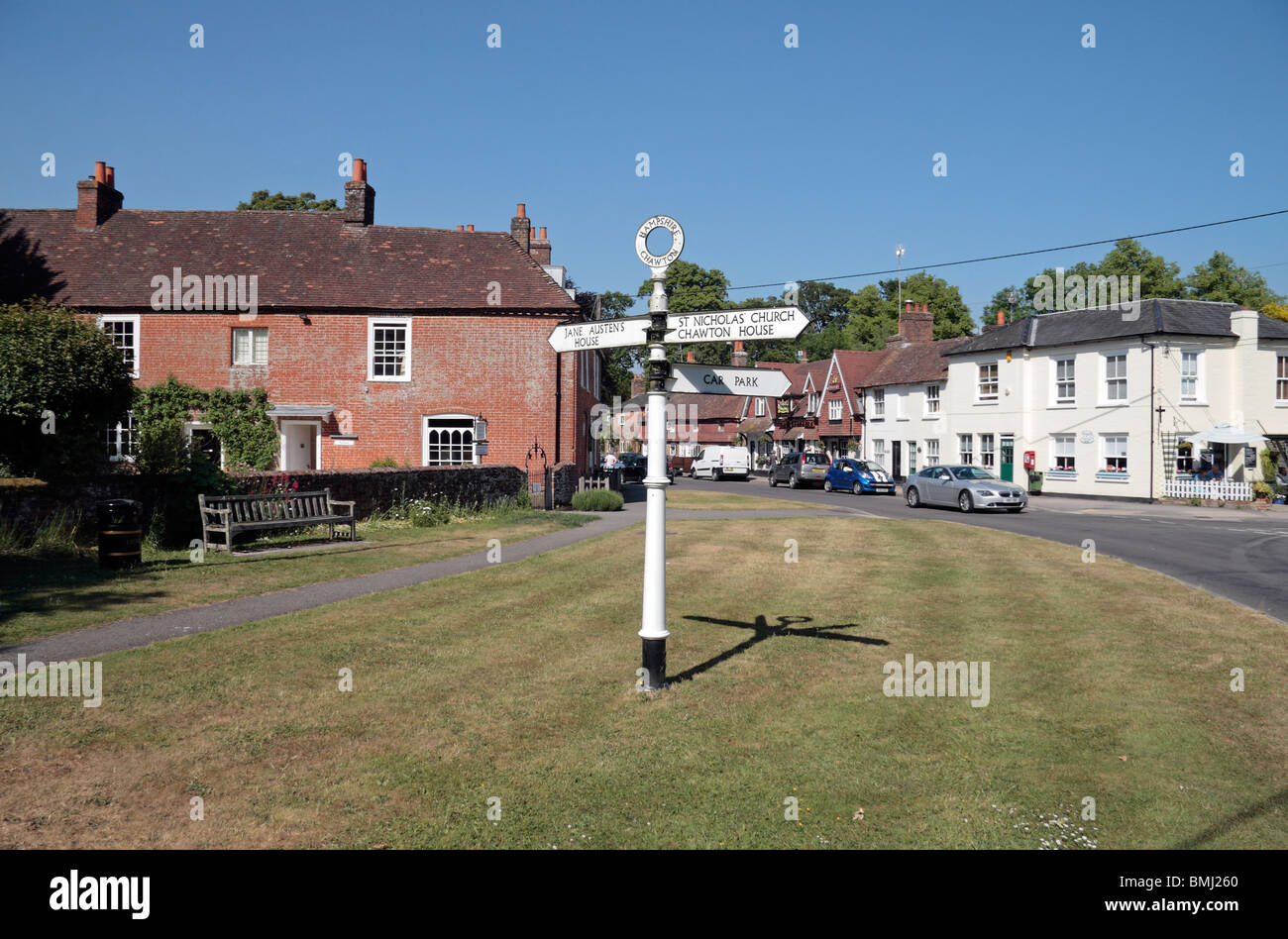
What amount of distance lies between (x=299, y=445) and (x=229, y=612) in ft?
63.8

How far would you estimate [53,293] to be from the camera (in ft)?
87.5

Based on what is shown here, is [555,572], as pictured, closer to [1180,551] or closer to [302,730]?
[302,730]

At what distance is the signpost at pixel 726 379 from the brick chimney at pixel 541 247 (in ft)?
88.6

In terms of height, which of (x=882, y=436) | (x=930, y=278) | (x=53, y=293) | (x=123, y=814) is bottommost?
(x=123, y=814)

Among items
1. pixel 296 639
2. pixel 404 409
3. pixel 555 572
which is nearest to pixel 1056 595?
pixel 555 572

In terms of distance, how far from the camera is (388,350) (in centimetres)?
2734

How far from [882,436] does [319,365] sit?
115ft

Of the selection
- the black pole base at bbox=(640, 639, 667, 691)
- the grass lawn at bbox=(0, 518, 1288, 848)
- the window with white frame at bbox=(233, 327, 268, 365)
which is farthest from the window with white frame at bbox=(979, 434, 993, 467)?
the black pole base at bbox=(640, 639, 667, 691)

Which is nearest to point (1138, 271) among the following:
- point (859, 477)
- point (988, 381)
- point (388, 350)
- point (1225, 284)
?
point (1225, 284)

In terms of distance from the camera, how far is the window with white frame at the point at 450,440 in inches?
1075

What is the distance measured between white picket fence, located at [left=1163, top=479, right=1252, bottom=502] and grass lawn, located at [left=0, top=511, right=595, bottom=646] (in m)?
28.3

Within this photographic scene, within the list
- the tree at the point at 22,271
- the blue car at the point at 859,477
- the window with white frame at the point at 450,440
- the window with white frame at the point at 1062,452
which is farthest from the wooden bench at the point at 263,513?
the window with white frame at the point at 1062,452

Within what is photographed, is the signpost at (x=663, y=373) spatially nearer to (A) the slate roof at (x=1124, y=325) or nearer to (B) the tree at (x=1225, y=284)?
(A) the slate roof at (x=1124, y=325)

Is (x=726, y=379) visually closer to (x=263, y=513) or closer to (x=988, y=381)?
(x=263, y=513)
